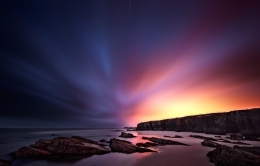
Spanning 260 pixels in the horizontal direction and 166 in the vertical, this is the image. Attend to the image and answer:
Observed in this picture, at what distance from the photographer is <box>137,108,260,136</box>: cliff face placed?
6650cm

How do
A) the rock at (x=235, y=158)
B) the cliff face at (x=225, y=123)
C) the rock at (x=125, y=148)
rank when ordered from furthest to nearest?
the cliff face at (x=225, y=123) < the rock at (x=125, y=148) < the rock at (x=235, y=158)

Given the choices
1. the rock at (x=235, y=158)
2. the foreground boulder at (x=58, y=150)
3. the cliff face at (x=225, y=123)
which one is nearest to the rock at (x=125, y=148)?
the foreground boulder at (x=58, y=150)

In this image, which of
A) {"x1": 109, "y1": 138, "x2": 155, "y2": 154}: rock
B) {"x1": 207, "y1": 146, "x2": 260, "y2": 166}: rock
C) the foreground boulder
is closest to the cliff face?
{"x1": 207, "y1": 146, "x2": 260, "y2": 166}: rock

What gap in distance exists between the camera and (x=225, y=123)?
265 ft

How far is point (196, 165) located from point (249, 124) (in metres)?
71.1

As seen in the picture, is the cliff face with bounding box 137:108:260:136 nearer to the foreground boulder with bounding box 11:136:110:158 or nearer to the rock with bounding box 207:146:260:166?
the rock with bounding box 207:146:260:166

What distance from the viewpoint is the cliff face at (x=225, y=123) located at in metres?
66.5

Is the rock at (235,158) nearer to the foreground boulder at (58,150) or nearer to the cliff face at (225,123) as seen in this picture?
the foreground boulder at (58,150)

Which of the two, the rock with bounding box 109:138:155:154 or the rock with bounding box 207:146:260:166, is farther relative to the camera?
the rock with bounding box 109:138:155:154

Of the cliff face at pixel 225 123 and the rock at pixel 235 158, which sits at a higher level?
the cliff face at pixel 225 123

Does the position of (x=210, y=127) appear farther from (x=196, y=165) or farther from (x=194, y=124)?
(x=196, y=165)

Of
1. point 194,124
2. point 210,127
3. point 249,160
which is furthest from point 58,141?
point 194,124

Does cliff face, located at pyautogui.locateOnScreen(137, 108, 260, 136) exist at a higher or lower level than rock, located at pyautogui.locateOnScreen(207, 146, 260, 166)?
higher

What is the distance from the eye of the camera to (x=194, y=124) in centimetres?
10456
